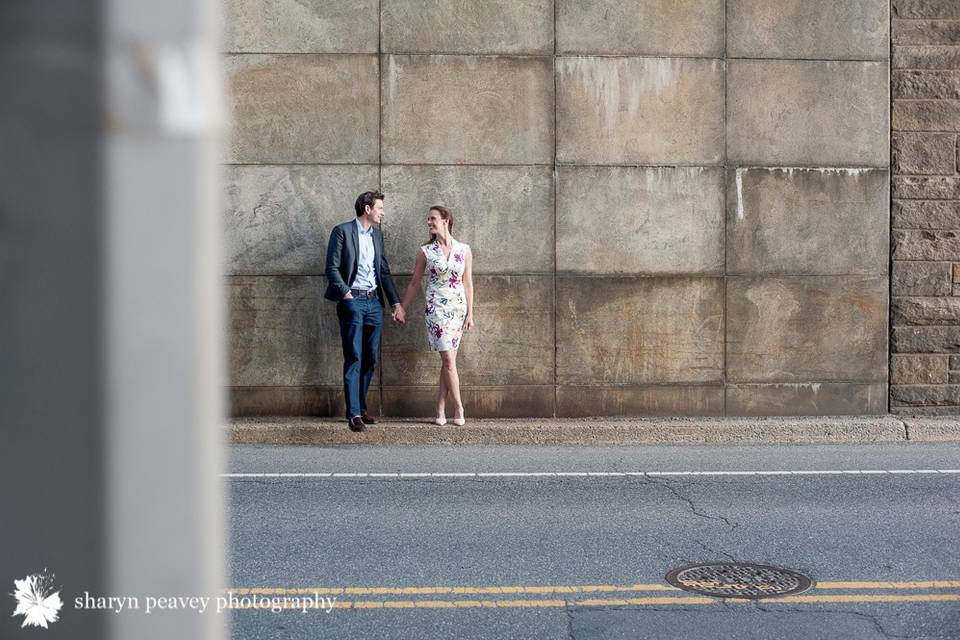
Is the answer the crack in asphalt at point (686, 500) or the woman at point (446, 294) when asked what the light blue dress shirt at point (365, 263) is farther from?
the crack in asphalt at point (686, 500)

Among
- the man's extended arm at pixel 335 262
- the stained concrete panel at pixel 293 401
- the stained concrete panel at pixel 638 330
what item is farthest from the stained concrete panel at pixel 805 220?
the stained concrete panel at pixel 293 401

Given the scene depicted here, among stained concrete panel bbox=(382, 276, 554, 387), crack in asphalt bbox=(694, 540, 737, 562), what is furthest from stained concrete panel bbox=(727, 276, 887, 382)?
crack in asphalt bbox=(694, 540, 737, 562)

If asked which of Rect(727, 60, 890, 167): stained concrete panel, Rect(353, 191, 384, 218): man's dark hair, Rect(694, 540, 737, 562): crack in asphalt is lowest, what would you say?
Rect(694, 540, 737, 562): crack in asphalt

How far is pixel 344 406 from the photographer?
11.4 meters

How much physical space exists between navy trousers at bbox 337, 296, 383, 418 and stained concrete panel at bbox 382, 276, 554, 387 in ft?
2.05

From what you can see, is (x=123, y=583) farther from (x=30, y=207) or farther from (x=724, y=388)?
(x=724, y=388)

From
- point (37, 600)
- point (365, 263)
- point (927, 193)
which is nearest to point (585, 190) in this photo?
point (365, 263)

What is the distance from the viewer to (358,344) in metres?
10.5

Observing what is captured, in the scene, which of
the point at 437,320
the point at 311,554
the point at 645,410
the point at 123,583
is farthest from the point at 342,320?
the point at 123,583

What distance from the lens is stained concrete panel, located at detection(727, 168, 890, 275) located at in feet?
37.9

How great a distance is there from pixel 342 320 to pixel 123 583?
9.78m

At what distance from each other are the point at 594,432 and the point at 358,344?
2368 millimetres

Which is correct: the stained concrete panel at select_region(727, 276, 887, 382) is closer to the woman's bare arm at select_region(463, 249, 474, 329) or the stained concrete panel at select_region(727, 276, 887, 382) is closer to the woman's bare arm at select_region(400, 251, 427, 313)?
the woman's bare arm at select_region(463, 249, 474, 329)

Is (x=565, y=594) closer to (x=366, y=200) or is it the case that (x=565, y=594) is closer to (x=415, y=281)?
(x=415, y=281)
